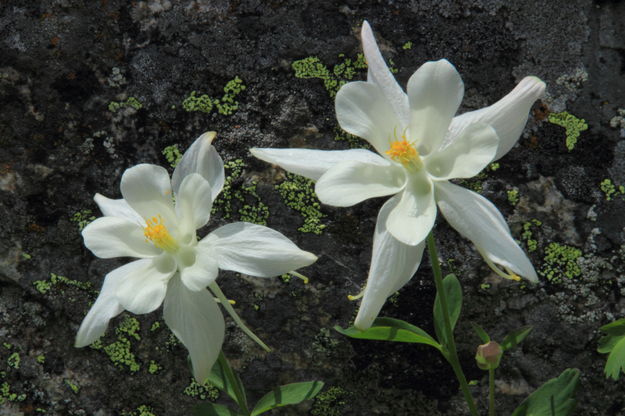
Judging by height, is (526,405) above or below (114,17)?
below

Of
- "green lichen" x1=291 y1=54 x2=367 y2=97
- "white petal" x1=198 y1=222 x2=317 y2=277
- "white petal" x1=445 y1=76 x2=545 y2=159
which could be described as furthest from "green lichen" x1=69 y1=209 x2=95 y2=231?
"white petal" x1=445 y1=76 x2=545 y2=159

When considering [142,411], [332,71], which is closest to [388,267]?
[332,71]

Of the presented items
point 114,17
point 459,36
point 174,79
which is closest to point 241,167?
point 174,79

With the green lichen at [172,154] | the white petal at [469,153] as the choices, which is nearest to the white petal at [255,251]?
the white petal at [469,153]

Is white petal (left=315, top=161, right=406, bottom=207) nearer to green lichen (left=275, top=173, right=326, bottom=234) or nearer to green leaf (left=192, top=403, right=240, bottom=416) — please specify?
green lichen (left=275, top=173, right=326, bottom=234)

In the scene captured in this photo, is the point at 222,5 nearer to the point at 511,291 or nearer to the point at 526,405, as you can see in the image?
the point at 511,291
